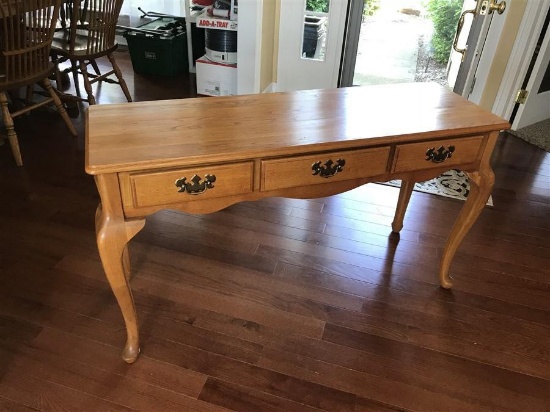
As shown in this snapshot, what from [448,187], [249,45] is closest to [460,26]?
[448,187]

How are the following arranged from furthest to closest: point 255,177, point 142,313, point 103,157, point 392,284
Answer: point 392,284, point 142,313, point 255,177, point 103,157

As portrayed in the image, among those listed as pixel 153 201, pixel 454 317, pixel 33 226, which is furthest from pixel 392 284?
pixel 33 226

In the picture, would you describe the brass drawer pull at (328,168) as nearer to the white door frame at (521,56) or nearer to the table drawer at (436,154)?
the table drawer at (436,154)

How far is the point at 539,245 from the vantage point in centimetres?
216

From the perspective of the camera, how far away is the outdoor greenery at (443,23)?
3889 mm

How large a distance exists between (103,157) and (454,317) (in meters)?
1.40

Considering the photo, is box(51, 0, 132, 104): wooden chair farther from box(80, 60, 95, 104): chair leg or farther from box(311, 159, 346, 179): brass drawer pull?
box(311, 159, 346, 179): brass drawer pull

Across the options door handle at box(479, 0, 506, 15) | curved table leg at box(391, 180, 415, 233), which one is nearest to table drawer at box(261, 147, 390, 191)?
curved table leg at box(391, 180, 415, 233)

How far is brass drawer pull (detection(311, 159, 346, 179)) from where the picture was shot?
1322 mm

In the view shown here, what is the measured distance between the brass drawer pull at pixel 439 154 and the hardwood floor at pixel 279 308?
63 cm

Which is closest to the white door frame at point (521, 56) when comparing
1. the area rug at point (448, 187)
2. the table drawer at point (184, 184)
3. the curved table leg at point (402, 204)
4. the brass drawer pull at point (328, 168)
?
the area rug at point (448, 187)

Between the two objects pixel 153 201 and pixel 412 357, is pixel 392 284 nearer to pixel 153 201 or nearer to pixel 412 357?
pixel 412 357

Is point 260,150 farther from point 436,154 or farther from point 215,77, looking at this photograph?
point 215,77

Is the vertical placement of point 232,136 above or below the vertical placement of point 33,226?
above
